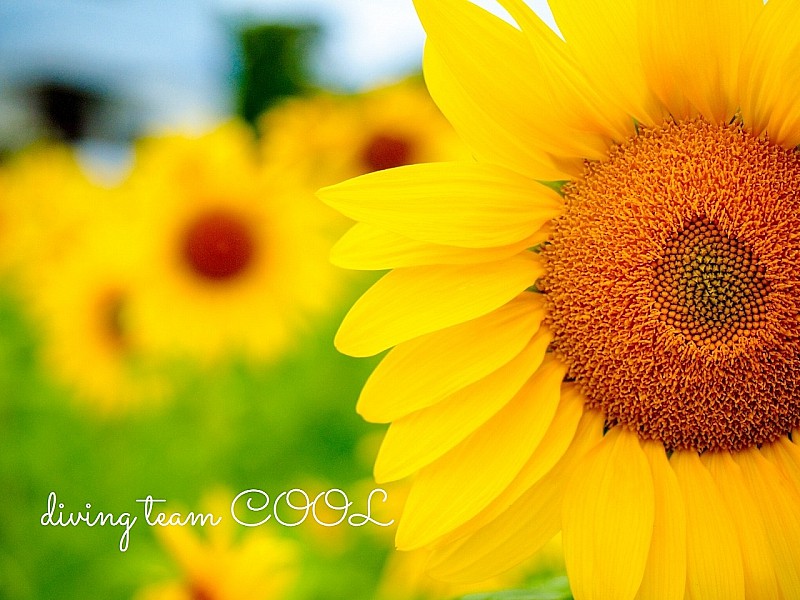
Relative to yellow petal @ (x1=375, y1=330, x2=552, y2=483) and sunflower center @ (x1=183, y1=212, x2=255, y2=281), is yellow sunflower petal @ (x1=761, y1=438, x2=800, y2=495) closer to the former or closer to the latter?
yellow petal @ (x1=375, y1=330, x2=552, y2=483)

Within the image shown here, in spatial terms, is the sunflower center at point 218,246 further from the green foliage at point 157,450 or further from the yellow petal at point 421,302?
the yellow petal at point 421,302

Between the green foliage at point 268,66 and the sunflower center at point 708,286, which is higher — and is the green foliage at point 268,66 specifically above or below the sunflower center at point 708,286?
above

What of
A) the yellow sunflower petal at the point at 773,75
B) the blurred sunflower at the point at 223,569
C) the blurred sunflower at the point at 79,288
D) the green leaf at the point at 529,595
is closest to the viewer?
the yellow sunflower petal at the point at 773,75

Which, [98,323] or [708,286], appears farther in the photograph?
[98,323]

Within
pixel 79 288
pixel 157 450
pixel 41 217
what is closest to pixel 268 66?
pixel 41 217

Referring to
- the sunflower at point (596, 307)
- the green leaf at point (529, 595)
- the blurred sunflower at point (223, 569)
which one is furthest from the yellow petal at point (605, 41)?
the blurred sunflower at point (223, 569)

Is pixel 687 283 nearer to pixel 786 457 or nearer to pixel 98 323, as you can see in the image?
pixel 786 457
